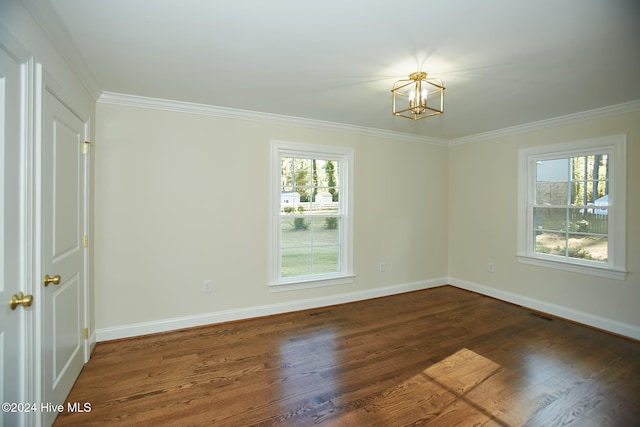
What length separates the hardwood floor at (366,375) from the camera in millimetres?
1994

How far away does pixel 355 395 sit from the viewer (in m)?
2.20

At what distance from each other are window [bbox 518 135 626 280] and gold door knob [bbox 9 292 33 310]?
4.86 meters

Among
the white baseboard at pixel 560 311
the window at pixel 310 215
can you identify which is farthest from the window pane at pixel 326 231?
the white baseboard at pixel 560 311

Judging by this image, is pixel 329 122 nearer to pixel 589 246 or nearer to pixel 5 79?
pixel 5 79

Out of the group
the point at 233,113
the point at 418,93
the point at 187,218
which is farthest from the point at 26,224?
the point at 418,93

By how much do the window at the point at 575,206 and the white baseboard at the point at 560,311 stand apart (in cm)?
49

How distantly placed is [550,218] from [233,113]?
4090 millimetres

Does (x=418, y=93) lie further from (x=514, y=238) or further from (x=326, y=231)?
(x=514, y=238)

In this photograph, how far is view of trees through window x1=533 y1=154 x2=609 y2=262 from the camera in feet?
11.4

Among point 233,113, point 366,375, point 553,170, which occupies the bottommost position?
point 366,375

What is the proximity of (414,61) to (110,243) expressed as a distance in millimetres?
3153

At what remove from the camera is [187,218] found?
3.31 m

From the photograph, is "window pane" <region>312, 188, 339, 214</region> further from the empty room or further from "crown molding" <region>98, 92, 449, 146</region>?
"crown molding" <region>98, 92, 449, 146</region>

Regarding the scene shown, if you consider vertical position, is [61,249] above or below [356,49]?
below
